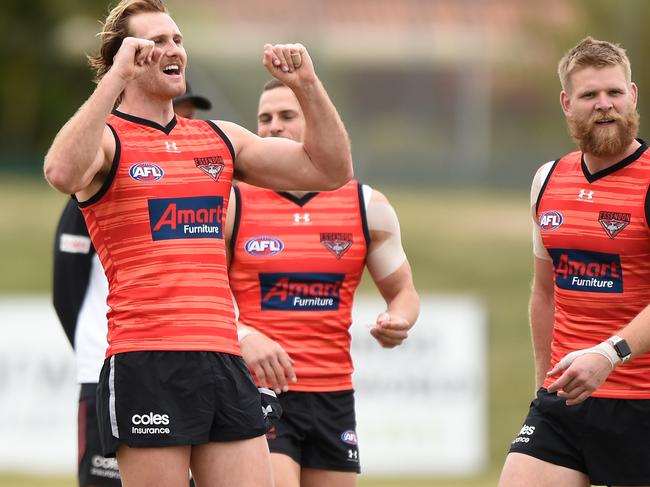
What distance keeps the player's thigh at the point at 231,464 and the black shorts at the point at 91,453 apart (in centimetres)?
170

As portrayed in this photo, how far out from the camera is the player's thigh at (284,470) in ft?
18.5

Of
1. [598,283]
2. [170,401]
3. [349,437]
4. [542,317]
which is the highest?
[598,283]

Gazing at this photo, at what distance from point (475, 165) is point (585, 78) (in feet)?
69.2

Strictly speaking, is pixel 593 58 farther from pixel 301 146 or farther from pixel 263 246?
pixel 263 246

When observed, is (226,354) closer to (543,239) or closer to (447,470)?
(543,239)

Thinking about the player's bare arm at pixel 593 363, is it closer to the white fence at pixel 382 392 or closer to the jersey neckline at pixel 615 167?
the jersey neckline at pixel 615 167

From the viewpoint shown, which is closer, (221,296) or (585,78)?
(221,296)

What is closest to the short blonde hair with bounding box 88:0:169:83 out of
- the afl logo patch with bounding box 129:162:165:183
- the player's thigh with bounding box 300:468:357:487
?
the afl logo patch with bounding box 129:162:165:183

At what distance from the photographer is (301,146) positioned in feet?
16.3

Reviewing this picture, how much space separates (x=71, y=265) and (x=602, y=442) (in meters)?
2.62

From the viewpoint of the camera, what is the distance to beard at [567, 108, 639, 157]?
17.4 ft

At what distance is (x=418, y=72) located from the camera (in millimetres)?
38656

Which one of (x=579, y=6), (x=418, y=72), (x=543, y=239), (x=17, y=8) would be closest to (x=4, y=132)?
(x=17, y=8)

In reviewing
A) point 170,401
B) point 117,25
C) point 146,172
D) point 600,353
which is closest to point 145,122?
point 146,172
